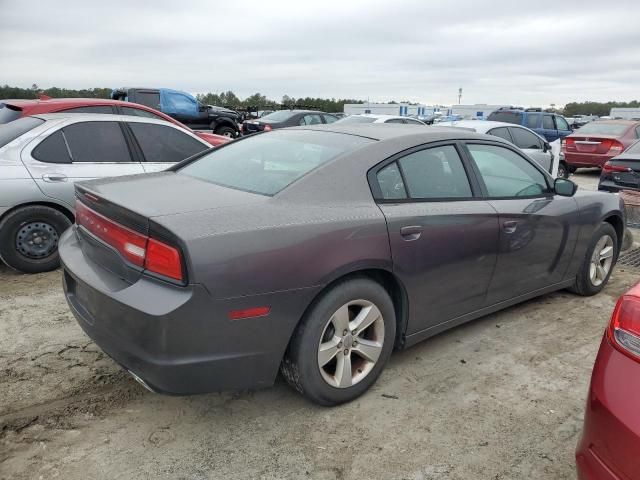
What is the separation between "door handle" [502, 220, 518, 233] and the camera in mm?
3375

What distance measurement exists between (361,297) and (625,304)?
1203 mm

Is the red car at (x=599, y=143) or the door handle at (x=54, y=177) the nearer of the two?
the door handle at (x=54, y=177)

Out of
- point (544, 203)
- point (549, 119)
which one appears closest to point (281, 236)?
point (544, 203)

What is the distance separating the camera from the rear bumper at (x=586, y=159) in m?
12.5

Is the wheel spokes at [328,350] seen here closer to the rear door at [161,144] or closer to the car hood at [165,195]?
the car hood at [165,195]

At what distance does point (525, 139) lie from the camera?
10445mm

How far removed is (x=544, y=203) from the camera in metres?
3.75

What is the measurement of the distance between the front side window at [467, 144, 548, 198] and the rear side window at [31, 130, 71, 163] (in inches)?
144

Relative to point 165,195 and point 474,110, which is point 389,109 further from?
point 165,195

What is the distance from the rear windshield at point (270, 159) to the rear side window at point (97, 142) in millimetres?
1957

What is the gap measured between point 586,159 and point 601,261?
945cm

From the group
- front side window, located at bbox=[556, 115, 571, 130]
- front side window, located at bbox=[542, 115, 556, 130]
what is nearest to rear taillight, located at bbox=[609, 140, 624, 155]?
front side window, located at bbox=[542, 115, 556, 130]

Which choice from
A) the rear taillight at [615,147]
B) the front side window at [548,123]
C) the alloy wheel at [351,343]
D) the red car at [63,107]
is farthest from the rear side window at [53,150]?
the front side window at [548,123]

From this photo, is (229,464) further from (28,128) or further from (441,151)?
(28,128)
